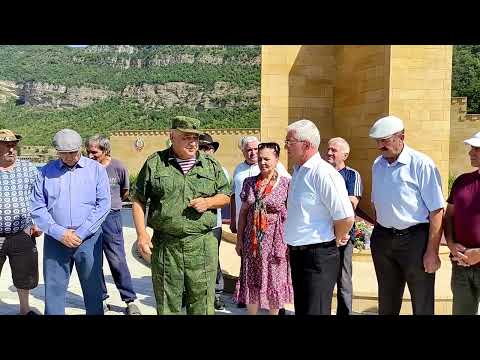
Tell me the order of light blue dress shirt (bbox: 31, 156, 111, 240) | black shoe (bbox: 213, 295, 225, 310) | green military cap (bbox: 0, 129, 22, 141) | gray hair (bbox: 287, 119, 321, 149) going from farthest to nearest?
black shoe (bbox: 213, 295, 225, 310)
green military cap (bbox: 0, 129, 22, 141)
light blue dress shirt (bbox: 31, 156, 111, 240)
gray hair (bbox: 287, 119, 321, 149)

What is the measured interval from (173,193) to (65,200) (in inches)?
43.6

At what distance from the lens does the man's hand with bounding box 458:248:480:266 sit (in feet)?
11.3

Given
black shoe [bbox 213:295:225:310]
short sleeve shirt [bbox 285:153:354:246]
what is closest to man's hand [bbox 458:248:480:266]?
short sleeve shirt [bbox 285:153:354:246]

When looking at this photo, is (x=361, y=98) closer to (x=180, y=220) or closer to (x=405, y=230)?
(x=405, y=230)

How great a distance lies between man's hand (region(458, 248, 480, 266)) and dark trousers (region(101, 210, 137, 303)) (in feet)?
10.6

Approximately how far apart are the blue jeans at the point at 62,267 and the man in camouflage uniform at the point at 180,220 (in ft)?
2.52

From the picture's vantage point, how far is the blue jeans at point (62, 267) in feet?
13.5

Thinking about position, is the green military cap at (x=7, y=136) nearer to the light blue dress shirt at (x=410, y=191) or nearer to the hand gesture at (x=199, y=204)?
the hand gesture at (x=199, y=204)

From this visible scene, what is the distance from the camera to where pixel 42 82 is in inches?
2621

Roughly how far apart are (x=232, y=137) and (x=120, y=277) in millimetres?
26015

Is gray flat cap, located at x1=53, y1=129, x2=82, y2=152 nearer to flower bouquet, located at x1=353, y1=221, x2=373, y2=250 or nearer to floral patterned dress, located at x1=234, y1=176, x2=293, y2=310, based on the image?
floral patterned dress, located at x1=234, y1=176, x2=293, y2=310

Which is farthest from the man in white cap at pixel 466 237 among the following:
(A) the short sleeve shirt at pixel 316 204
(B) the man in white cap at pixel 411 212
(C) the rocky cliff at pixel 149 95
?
(C) the rocky cliff at pixel 149 95

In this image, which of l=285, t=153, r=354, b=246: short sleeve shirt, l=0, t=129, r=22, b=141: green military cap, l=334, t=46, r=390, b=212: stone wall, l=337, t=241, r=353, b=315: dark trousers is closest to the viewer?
l=285, t=153, r=354, b=246: short sleeve shirt

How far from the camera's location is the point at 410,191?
141 inches
